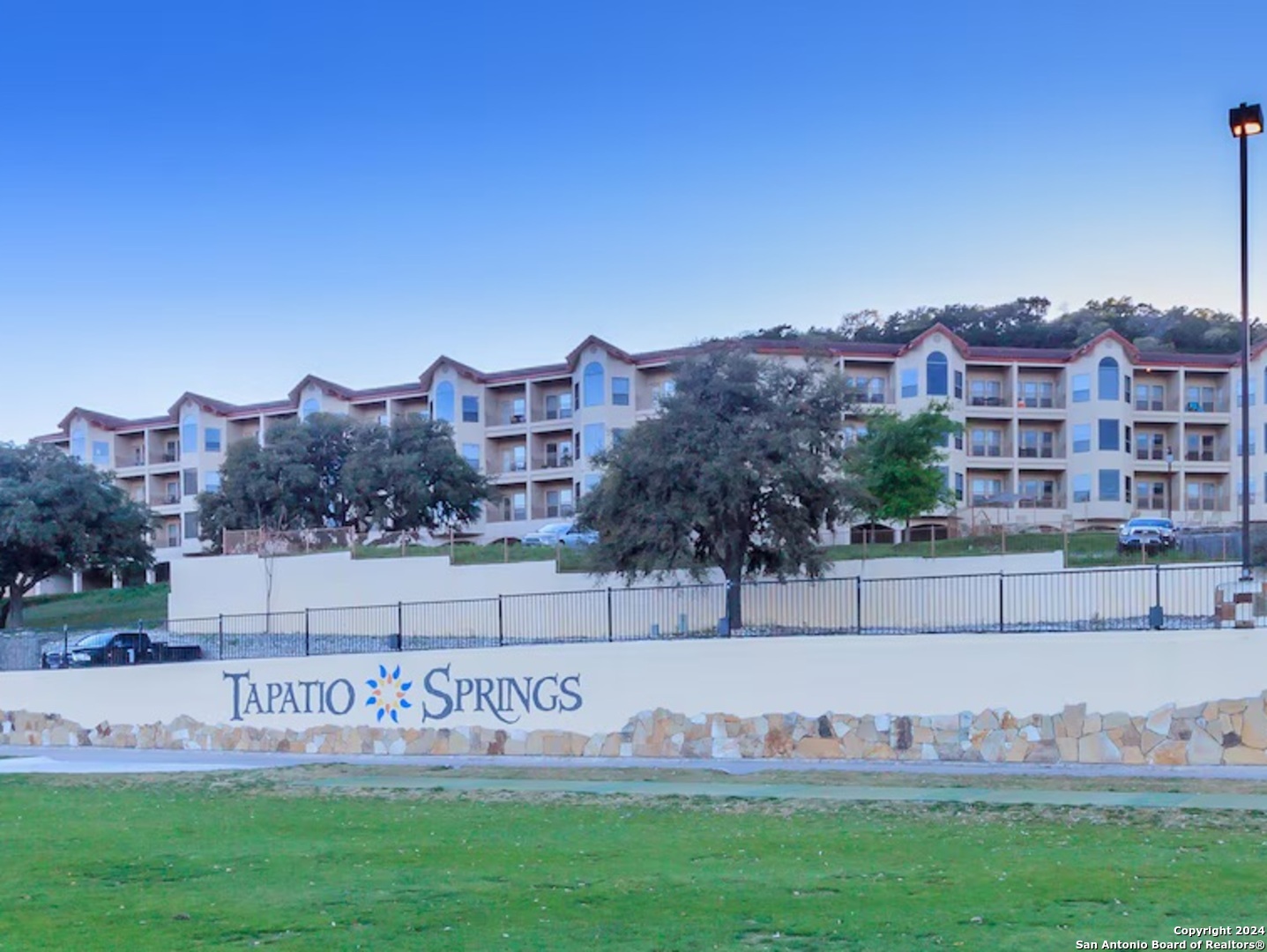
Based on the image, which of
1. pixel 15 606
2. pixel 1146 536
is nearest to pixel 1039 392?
pixel 1146 536

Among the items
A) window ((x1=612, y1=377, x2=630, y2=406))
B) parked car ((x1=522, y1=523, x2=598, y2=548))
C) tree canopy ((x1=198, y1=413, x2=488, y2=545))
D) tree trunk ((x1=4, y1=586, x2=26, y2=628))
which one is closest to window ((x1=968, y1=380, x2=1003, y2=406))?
window ((x1=612, y1=377, x2=630, y2=406))

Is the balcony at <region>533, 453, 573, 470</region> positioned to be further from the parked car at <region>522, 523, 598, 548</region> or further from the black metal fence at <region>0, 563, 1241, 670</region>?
the black metal fence at <region>0, 563, 1241, 670</region>

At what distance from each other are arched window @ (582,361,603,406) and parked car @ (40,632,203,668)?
32711mm

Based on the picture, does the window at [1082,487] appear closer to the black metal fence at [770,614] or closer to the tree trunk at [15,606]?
the black metal fence at [770,614]

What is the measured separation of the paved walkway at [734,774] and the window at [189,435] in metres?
52.8

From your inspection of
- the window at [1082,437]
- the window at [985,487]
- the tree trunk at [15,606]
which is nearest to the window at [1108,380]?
the window at [1082,437]

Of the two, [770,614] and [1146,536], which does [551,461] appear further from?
[770,614]

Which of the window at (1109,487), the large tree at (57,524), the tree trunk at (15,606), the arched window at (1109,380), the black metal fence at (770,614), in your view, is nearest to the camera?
the black metal fence at (770,614)

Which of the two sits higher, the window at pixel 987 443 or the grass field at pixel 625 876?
the window at pixel 987 443

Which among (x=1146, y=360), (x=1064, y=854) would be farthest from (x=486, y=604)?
(x=1146, y=360)

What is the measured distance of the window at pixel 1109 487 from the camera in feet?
222

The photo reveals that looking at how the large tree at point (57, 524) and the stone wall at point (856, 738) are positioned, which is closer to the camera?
the stone wall at point (856, 738)

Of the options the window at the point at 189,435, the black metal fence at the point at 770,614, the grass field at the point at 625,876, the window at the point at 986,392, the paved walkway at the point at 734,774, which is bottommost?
the paved walkway at the point at 734,774

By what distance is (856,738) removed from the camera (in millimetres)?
23094
